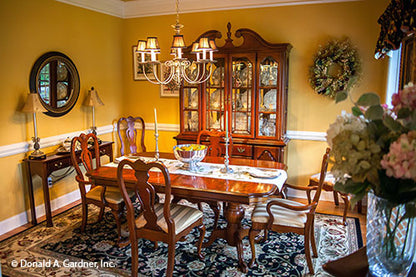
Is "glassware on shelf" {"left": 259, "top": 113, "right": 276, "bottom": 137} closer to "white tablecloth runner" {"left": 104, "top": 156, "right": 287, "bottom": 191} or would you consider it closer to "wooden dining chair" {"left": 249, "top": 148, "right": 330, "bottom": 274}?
"white tablecloth runner" {"left": 104, "top": 156, "right": 287, "bottom": 191}

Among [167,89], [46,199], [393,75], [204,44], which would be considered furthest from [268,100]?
[46,199]

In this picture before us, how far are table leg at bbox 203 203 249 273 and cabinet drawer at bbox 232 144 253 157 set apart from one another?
138 centimetres

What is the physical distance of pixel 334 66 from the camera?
402 centimetres

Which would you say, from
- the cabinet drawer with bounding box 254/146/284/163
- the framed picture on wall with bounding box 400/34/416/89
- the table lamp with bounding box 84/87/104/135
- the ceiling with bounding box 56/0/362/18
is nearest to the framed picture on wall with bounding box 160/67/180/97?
the ceiling with bounding box 56/0/362/18

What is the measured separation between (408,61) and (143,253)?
2.70 metres

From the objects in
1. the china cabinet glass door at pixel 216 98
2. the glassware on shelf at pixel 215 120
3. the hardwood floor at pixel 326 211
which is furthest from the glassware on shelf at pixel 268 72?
the hardwood floor at pixel 326 211

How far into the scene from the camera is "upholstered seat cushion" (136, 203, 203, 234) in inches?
103

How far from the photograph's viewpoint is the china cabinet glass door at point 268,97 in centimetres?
406

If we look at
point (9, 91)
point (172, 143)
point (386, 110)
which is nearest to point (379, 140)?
point (386, 110)

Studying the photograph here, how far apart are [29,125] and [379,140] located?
3.62 meters

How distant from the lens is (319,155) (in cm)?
438

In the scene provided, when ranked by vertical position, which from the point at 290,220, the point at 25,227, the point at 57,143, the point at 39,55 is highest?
the point at 39,55

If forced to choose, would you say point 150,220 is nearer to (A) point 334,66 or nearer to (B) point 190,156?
(B) point 190,156

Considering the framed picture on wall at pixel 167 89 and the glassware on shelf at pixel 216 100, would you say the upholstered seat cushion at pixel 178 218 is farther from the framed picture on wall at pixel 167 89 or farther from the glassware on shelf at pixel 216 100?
the framed picture on wall at pixel 167 89
